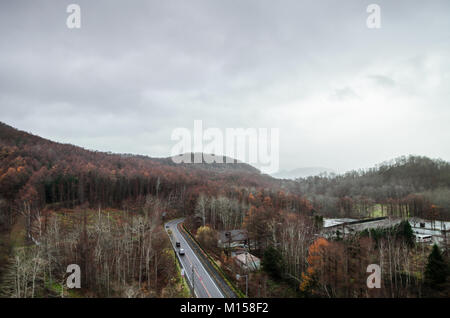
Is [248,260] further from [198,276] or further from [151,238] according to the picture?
[151,238]

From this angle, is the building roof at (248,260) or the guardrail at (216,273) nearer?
the guardrail at (216,273)

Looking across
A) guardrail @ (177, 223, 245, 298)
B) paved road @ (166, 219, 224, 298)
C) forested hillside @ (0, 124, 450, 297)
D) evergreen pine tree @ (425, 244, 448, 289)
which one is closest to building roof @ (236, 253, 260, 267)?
forested hillside @ (0, 124, 450, 297)

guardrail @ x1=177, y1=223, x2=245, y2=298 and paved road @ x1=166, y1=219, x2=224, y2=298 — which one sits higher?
paved road @ x1=166, y1=219, x2=224, y2=298

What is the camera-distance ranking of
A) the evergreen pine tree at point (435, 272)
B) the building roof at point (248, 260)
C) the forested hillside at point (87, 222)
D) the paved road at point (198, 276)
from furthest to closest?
the building roof at point (248, 260), the evergreen pine tree at point (435, 272), the paved road at point (198, 276), the forested hillside at point (87, 222)

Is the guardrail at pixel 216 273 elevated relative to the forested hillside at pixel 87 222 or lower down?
lower down

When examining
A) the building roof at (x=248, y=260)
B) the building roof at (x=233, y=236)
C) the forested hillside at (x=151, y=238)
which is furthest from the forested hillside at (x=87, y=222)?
the building roof at (x=248, y=260)

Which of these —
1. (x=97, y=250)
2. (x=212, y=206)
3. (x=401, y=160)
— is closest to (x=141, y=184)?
(x=212, y=206)

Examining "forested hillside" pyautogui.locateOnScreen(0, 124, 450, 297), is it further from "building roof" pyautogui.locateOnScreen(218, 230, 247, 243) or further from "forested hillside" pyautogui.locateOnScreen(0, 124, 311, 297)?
"building roof" pyautogui.locateOnScreen(218, 230, 247, 243)

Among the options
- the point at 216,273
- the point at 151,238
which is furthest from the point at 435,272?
the point at 151,238

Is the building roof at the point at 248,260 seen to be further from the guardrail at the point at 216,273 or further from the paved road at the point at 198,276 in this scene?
the paved road at the point at 198,276
